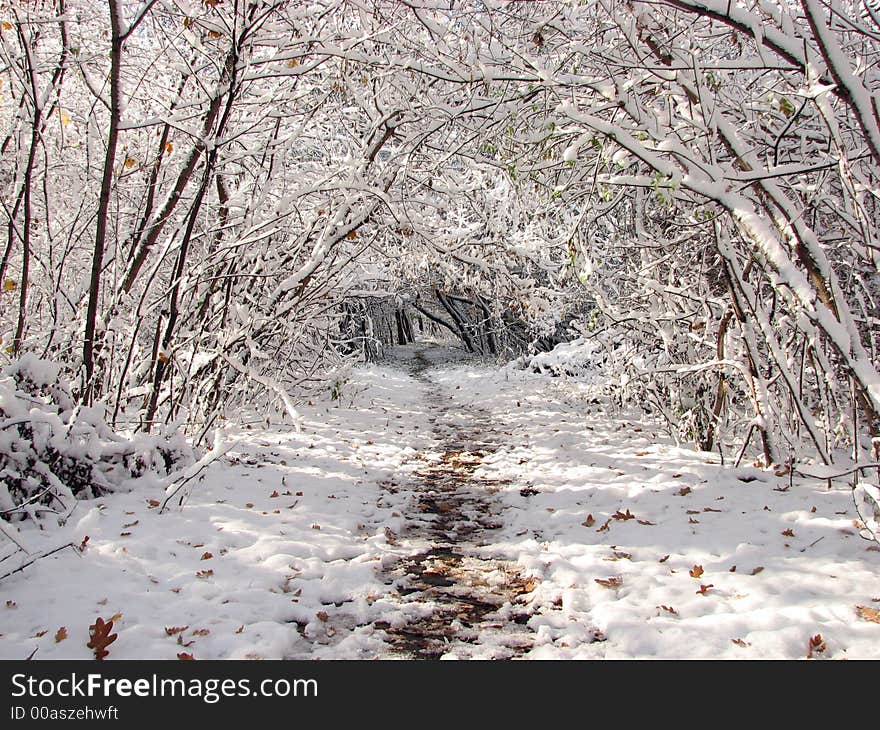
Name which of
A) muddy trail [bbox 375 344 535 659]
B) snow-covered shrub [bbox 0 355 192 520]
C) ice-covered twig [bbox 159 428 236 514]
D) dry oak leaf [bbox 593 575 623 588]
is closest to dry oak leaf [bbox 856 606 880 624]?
dry oak leaf [bbox 593 575 623 588]

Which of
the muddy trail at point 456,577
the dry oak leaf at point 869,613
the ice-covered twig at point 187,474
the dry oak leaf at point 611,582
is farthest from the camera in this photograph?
the ice-covered twig at point 187,474

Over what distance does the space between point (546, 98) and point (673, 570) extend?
3645mm

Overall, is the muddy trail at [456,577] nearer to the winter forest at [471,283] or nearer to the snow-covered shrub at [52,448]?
the winter forest at [471,283]

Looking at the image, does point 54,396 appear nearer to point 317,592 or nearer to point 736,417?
point 317,592

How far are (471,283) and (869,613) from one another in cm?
606

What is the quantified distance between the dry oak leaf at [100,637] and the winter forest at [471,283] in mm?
21

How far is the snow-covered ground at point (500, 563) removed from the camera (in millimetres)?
2939

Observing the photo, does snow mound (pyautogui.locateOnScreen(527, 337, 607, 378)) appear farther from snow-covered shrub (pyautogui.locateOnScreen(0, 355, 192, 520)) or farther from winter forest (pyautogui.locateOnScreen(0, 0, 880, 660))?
snow-covered shrub (pyautogui.locateOnScreen(0, 355, 192, 520))

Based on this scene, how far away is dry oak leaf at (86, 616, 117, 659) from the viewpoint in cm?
271

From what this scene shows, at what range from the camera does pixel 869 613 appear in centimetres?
298

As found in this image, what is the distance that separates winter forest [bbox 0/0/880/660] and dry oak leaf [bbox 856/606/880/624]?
0.06ft

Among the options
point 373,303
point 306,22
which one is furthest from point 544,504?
point 373,303

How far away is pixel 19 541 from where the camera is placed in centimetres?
312

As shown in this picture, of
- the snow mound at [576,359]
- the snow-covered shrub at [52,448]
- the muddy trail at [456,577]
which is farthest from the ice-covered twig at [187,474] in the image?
the snow mound at [576,359]
